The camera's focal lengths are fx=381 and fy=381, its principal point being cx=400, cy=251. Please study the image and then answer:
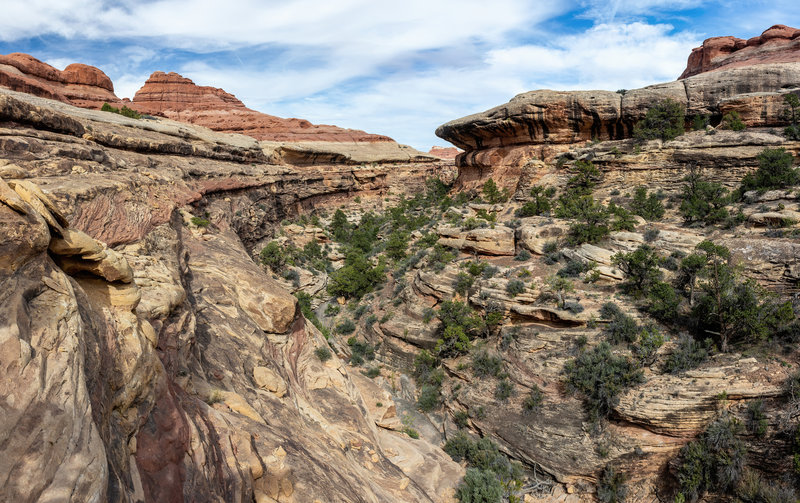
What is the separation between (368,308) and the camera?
25.1m

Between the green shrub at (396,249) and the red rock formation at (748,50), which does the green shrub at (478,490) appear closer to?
the green shrub at (396,249)

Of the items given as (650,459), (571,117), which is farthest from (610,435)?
(571,117)

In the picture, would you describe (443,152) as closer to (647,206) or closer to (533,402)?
(647,206)

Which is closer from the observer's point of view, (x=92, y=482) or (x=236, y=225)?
(x=92, y=482)

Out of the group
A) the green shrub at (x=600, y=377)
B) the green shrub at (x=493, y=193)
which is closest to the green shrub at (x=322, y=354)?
the green shrub at (x=600, y=377)

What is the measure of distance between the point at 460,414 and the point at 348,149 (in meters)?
46.5

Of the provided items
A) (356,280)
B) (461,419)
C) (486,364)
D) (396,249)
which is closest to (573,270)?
(486,364)

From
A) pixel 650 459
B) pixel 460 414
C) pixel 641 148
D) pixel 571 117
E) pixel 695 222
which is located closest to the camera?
pixel 650 459

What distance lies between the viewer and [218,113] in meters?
58.3

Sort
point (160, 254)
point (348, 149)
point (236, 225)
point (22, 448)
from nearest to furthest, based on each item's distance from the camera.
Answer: point (22, 448) → point (160, 254) → point (236, 225) → point (348, 149)

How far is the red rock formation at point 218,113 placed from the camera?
5550 cm

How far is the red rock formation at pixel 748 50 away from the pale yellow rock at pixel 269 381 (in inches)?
2768

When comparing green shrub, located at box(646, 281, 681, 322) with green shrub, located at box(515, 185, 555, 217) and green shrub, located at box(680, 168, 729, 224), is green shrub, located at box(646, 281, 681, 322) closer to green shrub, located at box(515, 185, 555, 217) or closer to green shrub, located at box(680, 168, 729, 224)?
green shrub, located at box(680, 168, 729, 224)

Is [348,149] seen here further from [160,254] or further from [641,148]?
[160,254]
